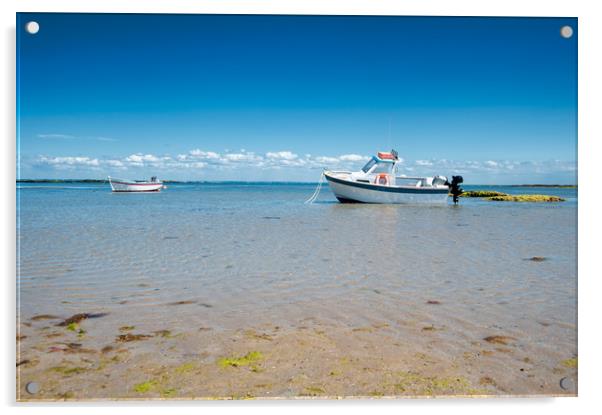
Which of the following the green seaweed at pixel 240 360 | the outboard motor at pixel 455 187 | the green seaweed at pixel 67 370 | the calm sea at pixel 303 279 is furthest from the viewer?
the outboard motor at pixel 455 187

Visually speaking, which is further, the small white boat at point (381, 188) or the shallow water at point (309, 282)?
the small white boat at point (381, 188)

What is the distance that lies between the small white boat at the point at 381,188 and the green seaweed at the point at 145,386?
1909cm

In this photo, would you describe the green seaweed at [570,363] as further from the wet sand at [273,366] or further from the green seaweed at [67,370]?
the green seaweed at [67,370]

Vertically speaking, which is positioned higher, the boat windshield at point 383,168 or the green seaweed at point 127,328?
the boat windshield at point 383,168

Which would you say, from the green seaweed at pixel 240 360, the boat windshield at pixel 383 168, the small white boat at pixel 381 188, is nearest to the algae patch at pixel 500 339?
the green seaweed at pixel 240 360

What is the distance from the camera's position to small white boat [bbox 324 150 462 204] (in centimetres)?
2167

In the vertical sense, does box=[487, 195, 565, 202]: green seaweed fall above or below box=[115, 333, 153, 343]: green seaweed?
above

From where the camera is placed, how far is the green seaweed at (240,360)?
296cm

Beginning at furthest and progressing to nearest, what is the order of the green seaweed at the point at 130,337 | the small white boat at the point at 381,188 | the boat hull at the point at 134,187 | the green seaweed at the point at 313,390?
the boat hull at the point at 134,187 < the small white boat at the point at 381,188 < the green seaweed at the point at 130,337 < the green seaweed at the point at 313,390

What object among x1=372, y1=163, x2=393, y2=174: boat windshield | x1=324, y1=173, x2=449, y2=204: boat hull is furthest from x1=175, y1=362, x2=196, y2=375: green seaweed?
x1=372, y1=163, x2=393, y2=174: boat windshield

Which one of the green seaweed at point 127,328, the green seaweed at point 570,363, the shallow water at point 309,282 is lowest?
the green seaweed at point 570,363

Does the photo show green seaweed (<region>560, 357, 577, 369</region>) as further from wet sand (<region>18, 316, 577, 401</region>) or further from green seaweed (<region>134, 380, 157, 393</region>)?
green seaweed (<region>134, 380, 157, 393</region>)

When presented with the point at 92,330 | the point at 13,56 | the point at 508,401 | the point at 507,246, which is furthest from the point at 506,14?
the point at 507,246

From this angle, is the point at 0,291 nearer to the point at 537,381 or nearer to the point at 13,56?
Answer: the point at 13,56
